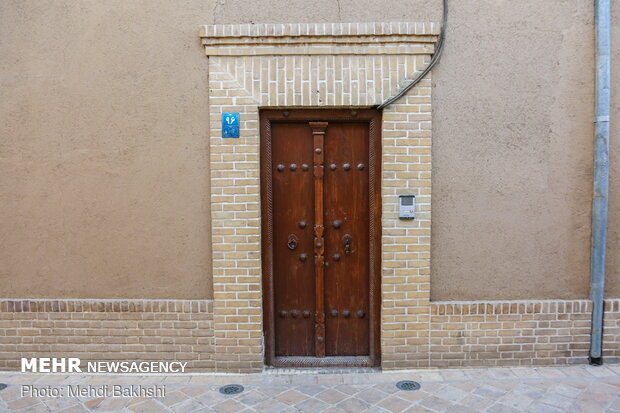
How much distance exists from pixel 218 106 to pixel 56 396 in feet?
9.05

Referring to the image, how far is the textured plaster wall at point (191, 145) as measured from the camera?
4.30 metres

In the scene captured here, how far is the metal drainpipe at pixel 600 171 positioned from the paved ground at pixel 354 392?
0.55m

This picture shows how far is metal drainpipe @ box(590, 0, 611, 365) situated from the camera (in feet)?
13.9

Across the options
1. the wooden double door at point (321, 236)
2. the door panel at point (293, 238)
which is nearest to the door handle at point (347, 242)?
the wooden double door at point (321, 236)

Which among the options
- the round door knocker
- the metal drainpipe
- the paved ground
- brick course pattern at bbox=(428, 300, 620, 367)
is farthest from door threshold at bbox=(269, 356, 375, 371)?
the metal drainpipe

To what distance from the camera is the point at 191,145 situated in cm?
436

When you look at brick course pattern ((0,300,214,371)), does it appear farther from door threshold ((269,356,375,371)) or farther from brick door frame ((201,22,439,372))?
door threshold ((269,356,375,371))

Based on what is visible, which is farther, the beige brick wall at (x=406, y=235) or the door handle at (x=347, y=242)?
the door handle at (x=347, y=242)

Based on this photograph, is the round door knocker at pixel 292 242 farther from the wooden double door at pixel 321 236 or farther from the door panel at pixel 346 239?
the door panel at pixel 346 239

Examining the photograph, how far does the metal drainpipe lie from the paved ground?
55 centimetres

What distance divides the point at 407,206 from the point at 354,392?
1.64 m

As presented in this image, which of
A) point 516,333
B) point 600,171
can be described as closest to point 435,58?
point 600,171

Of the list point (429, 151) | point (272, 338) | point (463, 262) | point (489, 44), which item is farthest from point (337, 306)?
point (489, 44)

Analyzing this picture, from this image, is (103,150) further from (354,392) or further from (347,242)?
(354,392)
